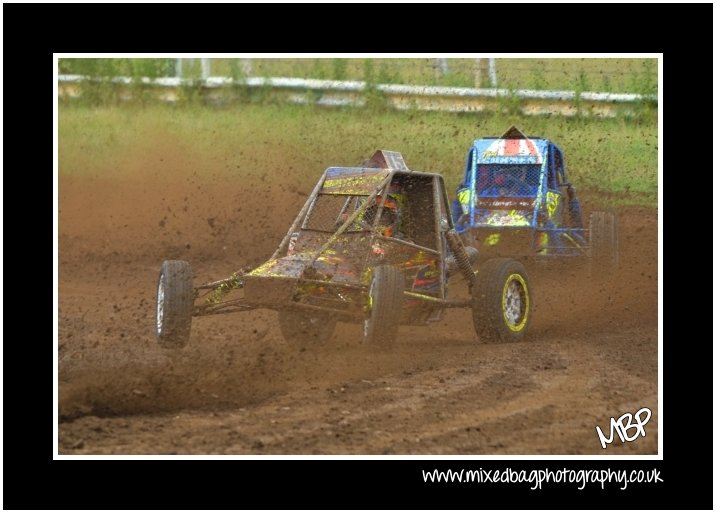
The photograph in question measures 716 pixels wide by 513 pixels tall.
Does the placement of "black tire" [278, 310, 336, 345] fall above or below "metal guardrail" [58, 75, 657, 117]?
below

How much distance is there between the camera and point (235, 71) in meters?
18.3

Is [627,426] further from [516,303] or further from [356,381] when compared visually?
[516,303]

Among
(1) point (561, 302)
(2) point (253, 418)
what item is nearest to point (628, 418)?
(2) point (253, 418)

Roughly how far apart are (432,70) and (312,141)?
203 cm

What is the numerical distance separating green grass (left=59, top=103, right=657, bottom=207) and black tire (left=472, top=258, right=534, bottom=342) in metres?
6.10

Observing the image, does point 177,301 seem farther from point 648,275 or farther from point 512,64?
point 512,64

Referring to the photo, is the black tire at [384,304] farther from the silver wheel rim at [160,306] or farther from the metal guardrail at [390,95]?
the metal guardrail at [390,95]

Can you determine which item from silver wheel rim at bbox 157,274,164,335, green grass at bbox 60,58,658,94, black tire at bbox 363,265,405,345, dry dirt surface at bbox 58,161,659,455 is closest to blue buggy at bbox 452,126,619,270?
dry dirt surface at bbox 58,161,659,455

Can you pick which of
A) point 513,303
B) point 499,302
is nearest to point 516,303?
point 513,303

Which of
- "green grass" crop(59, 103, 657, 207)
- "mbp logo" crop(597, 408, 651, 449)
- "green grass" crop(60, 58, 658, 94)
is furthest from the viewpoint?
"green grass" crop(59, 103, 657, 207)

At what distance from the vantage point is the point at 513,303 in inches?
386

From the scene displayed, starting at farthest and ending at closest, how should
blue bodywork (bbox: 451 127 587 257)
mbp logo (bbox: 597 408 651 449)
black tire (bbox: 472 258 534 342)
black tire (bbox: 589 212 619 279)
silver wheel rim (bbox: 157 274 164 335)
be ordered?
black tire (bbox: 589 212 619 279), blue bodywork (bbox: 451 127 587 257), black tire (bbox: 472 258 534 342), silver wheel rim (bbox: 157 274 164 335), mbp logo (bbox: 597 408 651 449)

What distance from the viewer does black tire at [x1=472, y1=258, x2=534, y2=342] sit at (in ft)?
30.9

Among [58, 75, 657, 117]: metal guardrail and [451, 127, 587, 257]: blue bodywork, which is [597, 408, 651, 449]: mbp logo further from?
[58, 75, 657, 117]: metal guardrail
